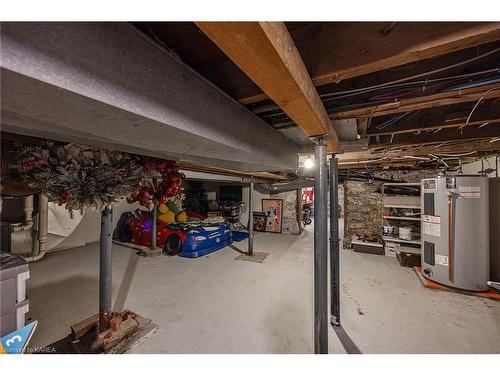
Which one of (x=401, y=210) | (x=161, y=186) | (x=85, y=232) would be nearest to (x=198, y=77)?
(x=161, y=186)

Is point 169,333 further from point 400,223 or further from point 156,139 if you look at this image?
point 400,223

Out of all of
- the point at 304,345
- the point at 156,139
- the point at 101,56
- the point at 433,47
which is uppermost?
the point at 433,47

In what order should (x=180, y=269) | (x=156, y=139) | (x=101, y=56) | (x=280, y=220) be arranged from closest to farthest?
(x=101, y=56), (x=156, y=139), (x=180, y=269), (x=280, y=220)

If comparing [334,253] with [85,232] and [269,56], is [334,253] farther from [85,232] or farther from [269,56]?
[85,232]

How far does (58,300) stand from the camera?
2.53 m

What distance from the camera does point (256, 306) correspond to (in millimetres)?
2436

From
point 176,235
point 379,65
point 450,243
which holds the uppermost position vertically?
point 379,65

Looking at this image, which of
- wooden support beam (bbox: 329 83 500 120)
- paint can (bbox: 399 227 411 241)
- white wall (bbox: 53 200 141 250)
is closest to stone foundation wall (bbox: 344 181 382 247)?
paint can (bbox: 399 227 411 241)

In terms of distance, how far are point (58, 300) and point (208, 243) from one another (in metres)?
2.38

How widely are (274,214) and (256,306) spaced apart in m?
4.36

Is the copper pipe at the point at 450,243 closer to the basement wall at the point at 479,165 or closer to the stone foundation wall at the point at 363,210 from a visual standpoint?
the basement wall at the point at 479,165

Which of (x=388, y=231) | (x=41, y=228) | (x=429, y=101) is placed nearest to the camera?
(x=429, y=101)

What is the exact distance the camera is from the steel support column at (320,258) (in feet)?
4.22
